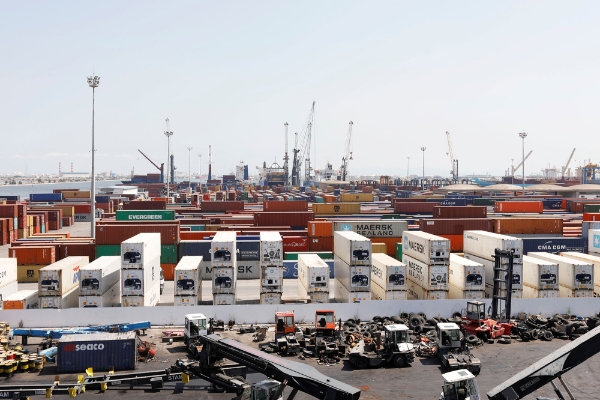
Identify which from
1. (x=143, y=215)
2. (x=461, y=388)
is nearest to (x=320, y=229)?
(x=143, y=215)

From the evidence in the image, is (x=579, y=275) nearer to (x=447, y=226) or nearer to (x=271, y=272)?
(x=447, y=226)

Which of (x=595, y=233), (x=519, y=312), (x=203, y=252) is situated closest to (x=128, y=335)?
(x=203, y=252)

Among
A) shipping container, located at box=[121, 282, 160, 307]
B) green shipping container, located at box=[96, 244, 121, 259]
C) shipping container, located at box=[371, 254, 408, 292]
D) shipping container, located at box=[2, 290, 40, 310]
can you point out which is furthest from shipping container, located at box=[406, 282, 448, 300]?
shipping container, located at box=[2, 290, 40, 310]

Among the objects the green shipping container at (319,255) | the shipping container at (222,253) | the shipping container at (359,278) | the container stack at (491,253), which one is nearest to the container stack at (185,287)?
the shipping container at (222,253)

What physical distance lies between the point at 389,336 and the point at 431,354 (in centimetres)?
292

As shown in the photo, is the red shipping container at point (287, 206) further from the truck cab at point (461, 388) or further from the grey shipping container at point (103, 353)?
the truck cab at point (461, 388)

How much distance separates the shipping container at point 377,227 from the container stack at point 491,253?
7911mm

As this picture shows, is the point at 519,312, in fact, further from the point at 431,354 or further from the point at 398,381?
the point at 398,381

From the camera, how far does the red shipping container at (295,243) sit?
51.5 m

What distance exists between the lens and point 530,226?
53.8 metres

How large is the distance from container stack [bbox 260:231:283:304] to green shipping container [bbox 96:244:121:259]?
14599mm

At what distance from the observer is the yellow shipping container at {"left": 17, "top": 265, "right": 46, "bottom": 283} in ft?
151

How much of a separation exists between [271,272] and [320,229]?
14677 millimetres

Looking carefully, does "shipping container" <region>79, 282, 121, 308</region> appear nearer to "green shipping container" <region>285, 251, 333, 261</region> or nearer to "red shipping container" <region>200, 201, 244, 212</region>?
"green shipping container" <region>285, 251, 333, 261</region>
